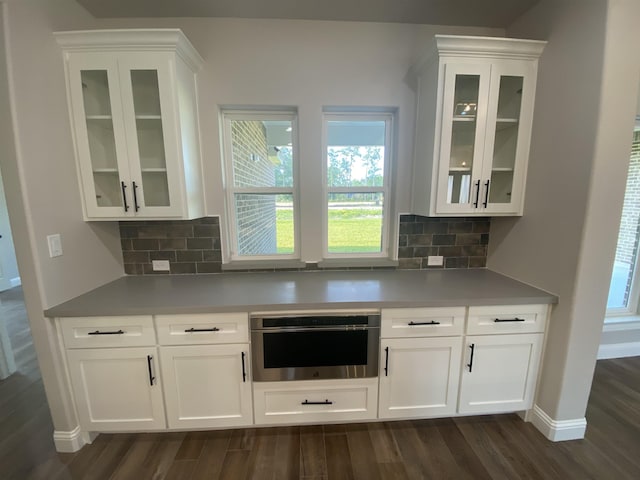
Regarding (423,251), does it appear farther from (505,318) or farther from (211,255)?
(211,255)

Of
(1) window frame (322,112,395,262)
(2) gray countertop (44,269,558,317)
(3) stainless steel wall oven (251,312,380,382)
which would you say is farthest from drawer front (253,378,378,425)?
(1) window frame (322,112,395,262)

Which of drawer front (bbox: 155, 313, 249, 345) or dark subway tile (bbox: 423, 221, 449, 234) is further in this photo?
dark subway tile (bbox: 423, 221, 449, 234)

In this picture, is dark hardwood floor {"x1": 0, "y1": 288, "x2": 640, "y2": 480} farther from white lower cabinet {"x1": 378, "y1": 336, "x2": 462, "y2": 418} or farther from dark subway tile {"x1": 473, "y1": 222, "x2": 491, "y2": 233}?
dark subway tile {"x1": 473, "y1": 222, "x2": 491, "y2": 233}

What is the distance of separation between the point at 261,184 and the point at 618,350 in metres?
3.73

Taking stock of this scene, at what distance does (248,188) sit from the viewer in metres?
2.13

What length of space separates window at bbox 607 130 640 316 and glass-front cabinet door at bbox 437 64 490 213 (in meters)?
1.92

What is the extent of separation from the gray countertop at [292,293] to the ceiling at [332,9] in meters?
1.90

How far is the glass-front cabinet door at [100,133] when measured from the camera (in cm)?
158

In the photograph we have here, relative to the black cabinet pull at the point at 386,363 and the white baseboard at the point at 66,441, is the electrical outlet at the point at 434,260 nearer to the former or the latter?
the black cabinet pull at the point at 386,363

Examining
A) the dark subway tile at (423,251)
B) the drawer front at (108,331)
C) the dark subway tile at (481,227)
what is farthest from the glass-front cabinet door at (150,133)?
the dark subway tile at (481,227)

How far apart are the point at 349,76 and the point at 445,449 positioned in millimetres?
2642

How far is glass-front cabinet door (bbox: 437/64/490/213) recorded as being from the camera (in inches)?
66.4

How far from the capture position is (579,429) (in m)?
1.64

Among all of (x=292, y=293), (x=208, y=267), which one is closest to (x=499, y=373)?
(x=292, y=293)
